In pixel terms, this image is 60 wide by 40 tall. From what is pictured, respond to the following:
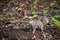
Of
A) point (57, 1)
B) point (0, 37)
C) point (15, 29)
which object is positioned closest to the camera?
point (0, 37)

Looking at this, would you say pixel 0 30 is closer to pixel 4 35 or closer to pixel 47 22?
pixel 4 35

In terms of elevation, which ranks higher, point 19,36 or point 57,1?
point 57,1

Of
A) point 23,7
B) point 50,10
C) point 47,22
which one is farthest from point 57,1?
point 47,22

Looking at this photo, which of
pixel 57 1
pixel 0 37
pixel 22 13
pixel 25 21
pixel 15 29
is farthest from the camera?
pixel 57 1

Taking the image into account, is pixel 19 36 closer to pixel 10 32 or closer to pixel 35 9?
pixel 10 32

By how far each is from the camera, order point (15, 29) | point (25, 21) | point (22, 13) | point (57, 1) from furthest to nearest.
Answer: point (57, 1), point (22, 13), point (25, 21), point (15, 29)

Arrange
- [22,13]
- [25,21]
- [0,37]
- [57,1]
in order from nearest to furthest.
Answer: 1. [0,37]
2. [25,21]
3. [22,13]
4. [57,1]

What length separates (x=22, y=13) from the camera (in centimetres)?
900

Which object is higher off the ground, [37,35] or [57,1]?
[57,1]

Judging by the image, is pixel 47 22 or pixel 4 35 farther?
pixel 47 22

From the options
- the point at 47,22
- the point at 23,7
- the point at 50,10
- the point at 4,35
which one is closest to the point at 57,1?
the point at 50,10

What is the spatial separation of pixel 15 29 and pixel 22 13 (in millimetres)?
1642

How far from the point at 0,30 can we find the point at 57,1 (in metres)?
3.81

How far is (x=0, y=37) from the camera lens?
22.8 ft
